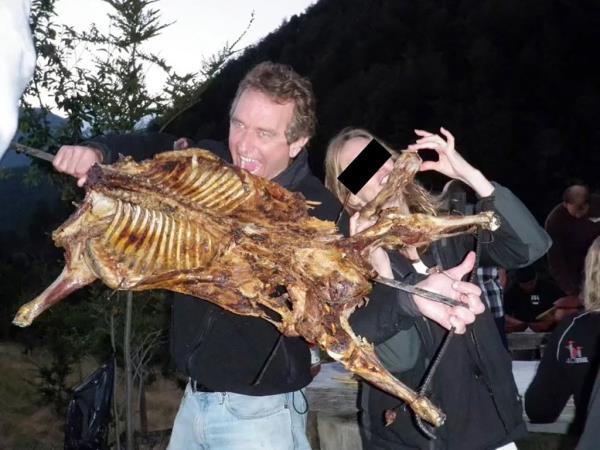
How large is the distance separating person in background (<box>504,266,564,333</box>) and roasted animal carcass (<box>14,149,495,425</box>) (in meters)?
6.40

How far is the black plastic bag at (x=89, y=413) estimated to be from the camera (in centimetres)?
524

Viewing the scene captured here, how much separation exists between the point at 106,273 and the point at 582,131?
52.9 feet

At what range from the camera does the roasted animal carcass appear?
2.39 metres

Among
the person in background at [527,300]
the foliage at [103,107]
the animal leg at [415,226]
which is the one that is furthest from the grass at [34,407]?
the animal leg at [415,226]

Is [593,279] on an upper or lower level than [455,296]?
lower

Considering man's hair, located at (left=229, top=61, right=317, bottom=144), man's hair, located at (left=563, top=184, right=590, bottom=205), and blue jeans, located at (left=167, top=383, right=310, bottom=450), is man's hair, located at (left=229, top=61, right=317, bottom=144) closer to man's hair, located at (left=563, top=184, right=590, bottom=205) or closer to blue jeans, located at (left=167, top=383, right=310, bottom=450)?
blue jeans, located at (left=167, top=383, right=310, bottom=450)

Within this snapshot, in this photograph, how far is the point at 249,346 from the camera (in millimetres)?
2932

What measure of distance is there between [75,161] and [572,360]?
2447 mm

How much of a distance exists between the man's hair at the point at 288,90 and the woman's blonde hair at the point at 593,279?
1.49 m

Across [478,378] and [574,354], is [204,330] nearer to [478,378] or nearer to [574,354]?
[478,378]

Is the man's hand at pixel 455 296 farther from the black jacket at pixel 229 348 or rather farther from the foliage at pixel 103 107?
the foliage at pixel 103 107

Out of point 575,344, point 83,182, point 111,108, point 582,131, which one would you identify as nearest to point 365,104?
point 582,131

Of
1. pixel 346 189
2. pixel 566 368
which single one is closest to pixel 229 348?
pixel 346 189

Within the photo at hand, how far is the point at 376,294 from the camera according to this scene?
268cm
